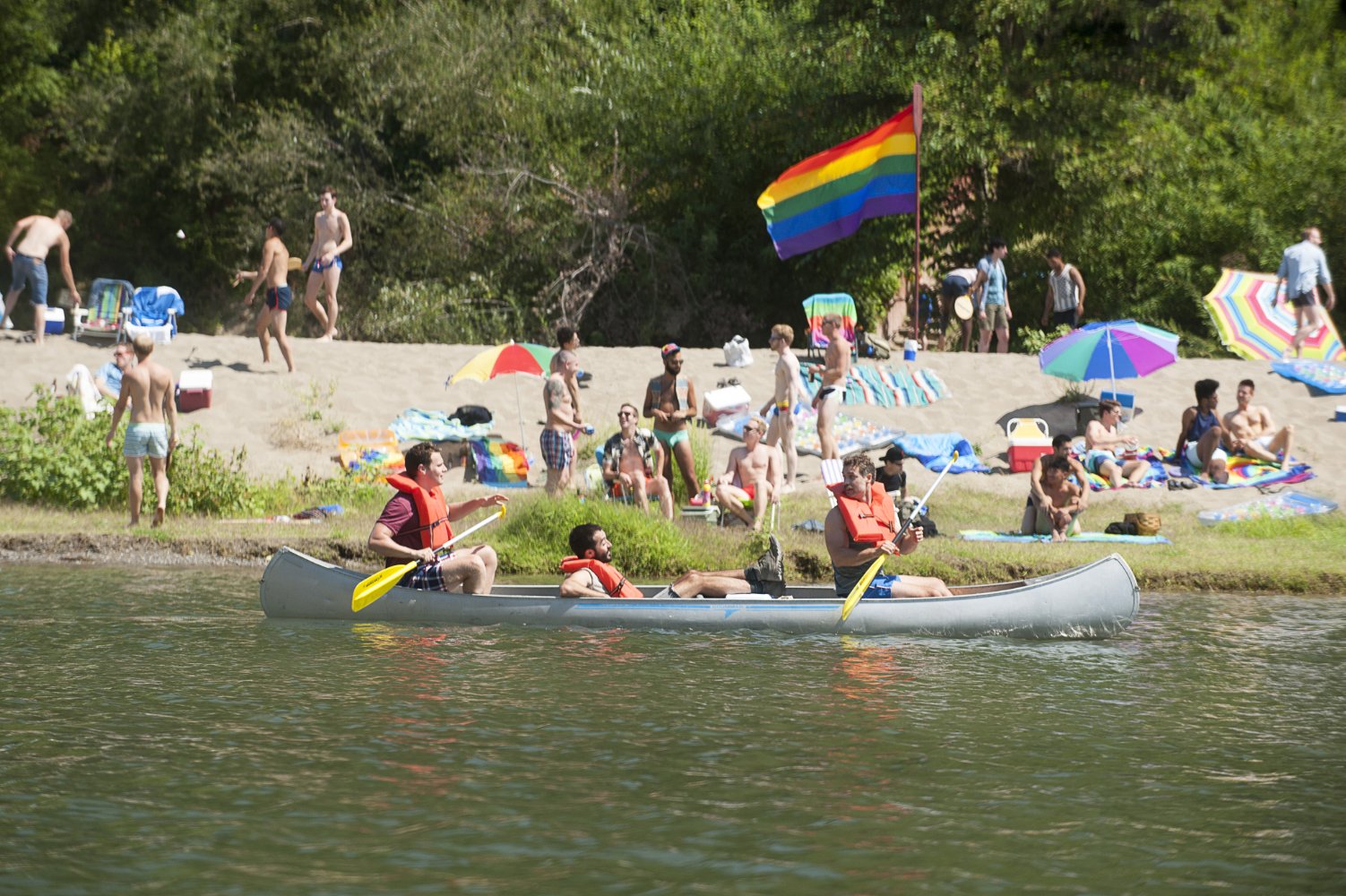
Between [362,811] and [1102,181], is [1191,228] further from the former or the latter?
[362,811]

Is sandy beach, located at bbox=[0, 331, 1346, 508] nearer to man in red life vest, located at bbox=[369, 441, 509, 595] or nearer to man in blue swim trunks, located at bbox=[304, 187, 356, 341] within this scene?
man in blue swim trunks, located at bbox=[304, 187, 356, 341]

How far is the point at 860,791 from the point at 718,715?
5.28 feet

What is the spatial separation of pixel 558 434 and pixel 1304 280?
1109 centimetres

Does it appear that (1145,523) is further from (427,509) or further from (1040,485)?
(427,509)

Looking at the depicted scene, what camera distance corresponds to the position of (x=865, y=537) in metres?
11.5

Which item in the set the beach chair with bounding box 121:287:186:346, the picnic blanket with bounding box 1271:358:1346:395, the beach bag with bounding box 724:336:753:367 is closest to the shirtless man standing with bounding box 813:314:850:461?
the beach bag with bounding box 724:336:753:367

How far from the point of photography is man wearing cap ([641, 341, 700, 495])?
15.6 meters

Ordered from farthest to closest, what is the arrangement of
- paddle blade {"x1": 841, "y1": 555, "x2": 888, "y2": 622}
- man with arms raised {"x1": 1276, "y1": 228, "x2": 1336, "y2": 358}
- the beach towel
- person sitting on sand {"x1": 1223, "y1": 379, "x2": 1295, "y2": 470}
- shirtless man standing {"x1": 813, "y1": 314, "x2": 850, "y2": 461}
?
1. man with arms raised {"x1": 1276, "y1": 228, "x2": 1336, "y2": 358}
2. the beach towel
3. person sitting on sand {"x1": 1223, "y1": 379, "x2": 1295, "y2": 470}
4. shirtless man standing {"x1": 813, "y1": 314, "x2": 850, "y2": 461}
5. paddle blade {"x1": 841, "y1": 555, "x2": 888, "y2": 622}

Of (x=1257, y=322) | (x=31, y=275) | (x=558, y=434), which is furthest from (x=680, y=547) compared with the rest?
(x=1257, y=322)

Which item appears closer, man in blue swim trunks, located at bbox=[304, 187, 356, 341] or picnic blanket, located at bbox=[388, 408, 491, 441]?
picnic blanket, located at bbox=[388, 408, 491, 441]

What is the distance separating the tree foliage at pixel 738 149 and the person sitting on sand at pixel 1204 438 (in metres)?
7.71

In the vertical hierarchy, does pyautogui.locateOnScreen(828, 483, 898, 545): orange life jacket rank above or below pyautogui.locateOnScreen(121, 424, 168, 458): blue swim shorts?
below

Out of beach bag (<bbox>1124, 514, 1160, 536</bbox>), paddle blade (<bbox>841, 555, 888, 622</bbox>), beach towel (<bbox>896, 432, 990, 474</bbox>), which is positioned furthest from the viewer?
beach towel (<bbox>896, 432, 990, 474</bbox>)

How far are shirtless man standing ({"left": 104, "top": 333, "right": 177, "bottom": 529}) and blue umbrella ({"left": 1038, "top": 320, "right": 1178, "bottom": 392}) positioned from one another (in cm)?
983
